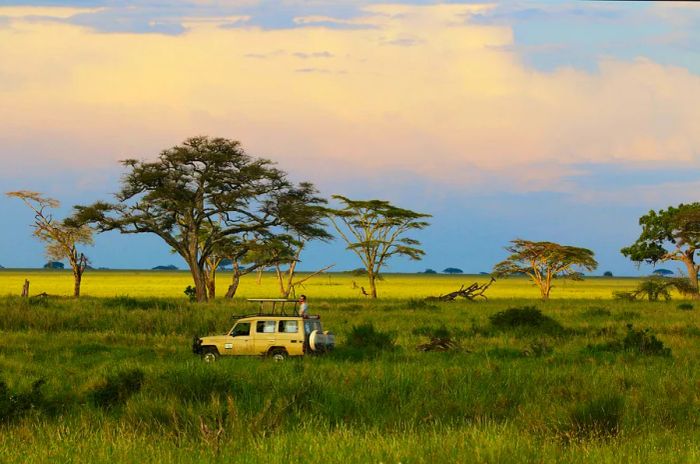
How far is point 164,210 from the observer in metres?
59.0

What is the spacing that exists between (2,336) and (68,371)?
869 cm

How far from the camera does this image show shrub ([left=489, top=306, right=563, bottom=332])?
31594 mm

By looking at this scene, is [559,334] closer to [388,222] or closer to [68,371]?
[68,371]

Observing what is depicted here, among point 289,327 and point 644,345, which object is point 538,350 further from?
point 289,327

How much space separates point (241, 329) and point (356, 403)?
9.08 meters

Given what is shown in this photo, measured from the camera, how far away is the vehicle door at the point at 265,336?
22109 millimetres

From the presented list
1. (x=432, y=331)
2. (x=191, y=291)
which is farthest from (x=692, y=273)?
(x=432, y=331)

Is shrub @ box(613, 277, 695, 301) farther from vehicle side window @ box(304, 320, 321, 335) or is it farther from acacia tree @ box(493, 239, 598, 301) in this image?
vehicle side window @ box(304, 320, 321, 335)

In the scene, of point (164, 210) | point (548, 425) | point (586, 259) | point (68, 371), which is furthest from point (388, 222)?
point (548, 425)

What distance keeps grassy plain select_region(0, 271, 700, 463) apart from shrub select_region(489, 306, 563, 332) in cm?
273

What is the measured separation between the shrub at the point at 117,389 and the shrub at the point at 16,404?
956 mm

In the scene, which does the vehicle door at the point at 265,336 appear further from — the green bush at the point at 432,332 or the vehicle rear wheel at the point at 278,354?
the green bush at the point at 432,332

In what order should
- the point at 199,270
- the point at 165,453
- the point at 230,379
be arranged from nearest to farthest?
the point at 165,453, the point at 230,379, the point at 199,270

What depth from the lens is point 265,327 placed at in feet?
73.5
